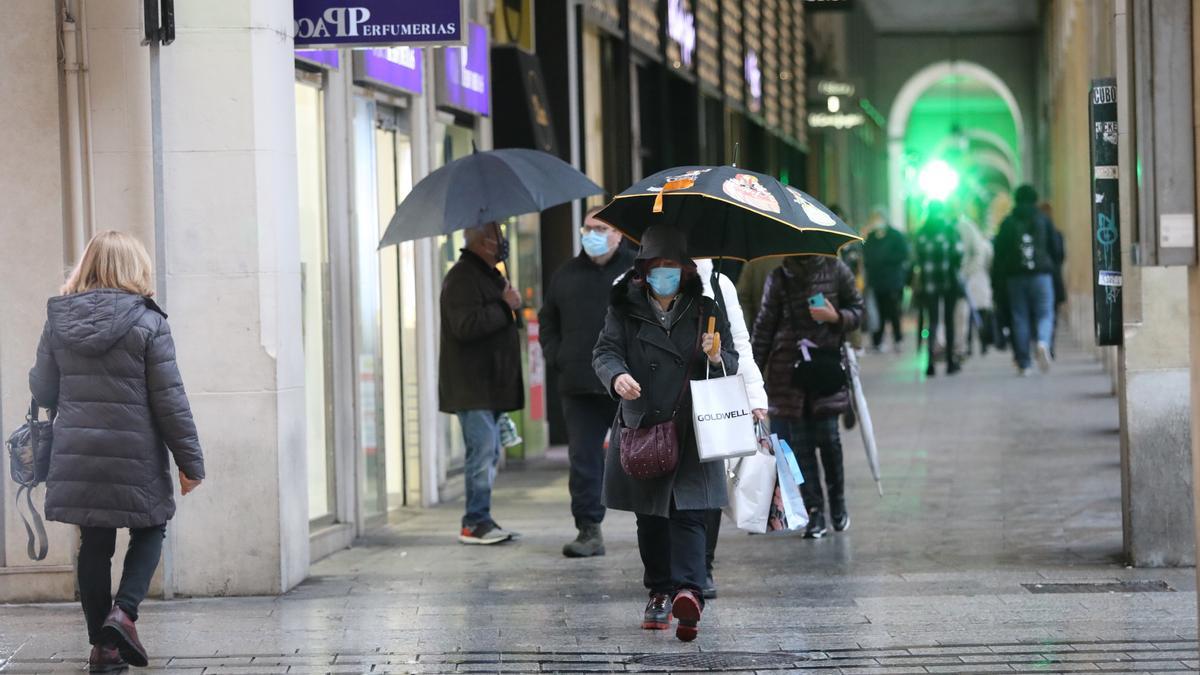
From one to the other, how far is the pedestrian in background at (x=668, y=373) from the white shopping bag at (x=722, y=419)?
0.14m

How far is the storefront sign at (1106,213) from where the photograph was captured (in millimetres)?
8883

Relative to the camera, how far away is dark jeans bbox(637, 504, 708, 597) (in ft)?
25.7

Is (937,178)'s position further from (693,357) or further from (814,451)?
(693,357)

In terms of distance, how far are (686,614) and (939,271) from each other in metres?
16.0

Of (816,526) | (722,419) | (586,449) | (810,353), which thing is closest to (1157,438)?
(810,353)

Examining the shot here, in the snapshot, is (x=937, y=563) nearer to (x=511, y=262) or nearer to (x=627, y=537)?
(x=627, y=537)

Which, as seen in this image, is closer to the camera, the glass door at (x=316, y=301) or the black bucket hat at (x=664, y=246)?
the black bucket hat at (x=664, y=246)

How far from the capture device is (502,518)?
1195 cm

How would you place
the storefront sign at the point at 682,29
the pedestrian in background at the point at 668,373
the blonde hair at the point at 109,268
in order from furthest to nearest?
the storefront sign at the point at 682,29, the pedestrian in background at the point at 668,373, the blonde hair at the point at 109,268

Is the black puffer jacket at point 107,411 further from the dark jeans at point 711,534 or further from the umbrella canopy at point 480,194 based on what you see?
the umbrella canopy at point 480,194

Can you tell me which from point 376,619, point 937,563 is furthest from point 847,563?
point 376,619

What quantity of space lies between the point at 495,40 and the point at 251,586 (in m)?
6.67

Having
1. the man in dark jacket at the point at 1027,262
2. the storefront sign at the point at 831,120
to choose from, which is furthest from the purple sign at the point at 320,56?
the storefront sign at the point at 831,120

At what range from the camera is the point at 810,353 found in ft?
34.5
